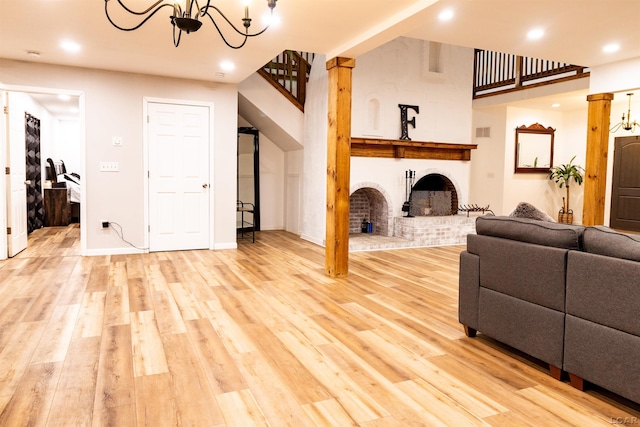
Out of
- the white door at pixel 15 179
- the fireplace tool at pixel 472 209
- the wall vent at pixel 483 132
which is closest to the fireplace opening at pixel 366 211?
the fireplace tool at pixel 472 209

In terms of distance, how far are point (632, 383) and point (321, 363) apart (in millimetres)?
1527

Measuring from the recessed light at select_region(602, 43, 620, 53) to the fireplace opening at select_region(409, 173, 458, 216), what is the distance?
320 centimetres

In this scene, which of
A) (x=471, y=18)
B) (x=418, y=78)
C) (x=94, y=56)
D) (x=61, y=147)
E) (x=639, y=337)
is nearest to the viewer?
(x=639, y=337)

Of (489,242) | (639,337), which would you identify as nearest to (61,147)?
(489,242)

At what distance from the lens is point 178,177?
6250mm

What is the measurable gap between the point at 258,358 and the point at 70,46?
13.1 ft

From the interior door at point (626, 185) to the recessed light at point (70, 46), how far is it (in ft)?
30.3

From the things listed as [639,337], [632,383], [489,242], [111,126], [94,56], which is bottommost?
[632,383]

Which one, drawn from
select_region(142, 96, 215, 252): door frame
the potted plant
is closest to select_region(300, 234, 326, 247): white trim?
select_region(142, 96, 215, 252): door frame

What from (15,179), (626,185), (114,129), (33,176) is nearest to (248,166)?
(114,129)

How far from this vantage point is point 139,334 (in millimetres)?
3072

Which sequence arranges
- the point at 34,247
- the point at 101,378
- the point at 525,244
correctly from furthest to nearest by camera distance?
the point at 34,247 < the point at 525,244 < the point at 101,378

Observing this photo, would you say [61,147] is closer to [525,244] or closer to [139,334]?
[139,334]

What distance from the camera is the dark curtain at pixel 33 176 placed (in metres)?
7.42
